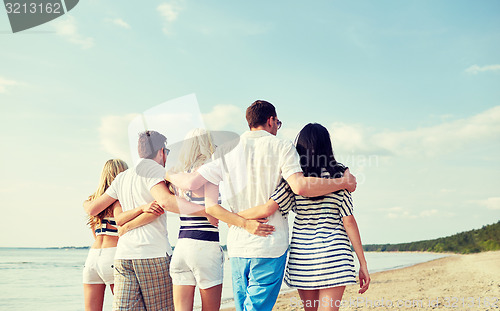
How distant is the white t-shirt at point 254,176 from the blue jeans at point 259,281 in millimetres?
45

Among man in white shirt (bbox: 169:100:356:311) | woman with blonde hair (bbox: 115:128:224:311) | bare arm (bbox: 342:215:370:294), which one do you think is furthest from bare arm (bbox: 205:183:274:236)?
bare arm (bbox: 342:215:370:294)

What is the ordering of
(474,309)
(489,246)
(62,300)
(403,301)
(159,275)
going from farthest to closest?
(489,246) → (62,300) → (403,301) → (474,309) → (159,275)

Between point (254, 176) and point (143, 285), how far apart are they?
1311 mm

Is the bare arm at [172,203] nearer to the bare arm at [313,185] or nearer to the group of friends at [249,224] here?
the group of friends at [249,224]

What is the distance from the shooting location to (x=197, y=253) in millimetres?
2924

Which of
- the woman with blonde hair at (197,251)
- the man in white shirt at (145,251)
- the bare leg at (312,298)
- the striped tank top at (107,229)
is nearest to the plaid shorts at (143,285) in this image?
the man in white shirt at (145,251)

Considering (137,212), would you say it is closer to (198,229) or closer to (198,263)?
(198,229)

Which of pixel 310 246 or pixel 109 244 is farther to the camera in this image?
pixel 109 244

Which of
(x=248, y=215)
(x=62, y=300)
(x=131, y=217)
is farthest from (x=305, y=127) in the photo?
(x=62, y=300)

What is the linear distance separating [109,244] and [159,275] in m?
0.73

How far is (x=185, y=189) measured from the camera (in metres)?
3.05

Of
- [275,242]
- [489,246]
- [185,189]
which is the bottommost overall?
[489,246]

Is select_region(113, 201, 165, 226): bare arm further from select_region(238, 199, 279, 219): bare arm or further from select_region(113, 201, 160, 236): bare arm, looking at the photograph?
select_region(238, 199, 279, 219): bare arm

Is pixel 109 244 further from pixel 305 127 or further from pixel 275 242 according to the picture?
pixel 305 127
